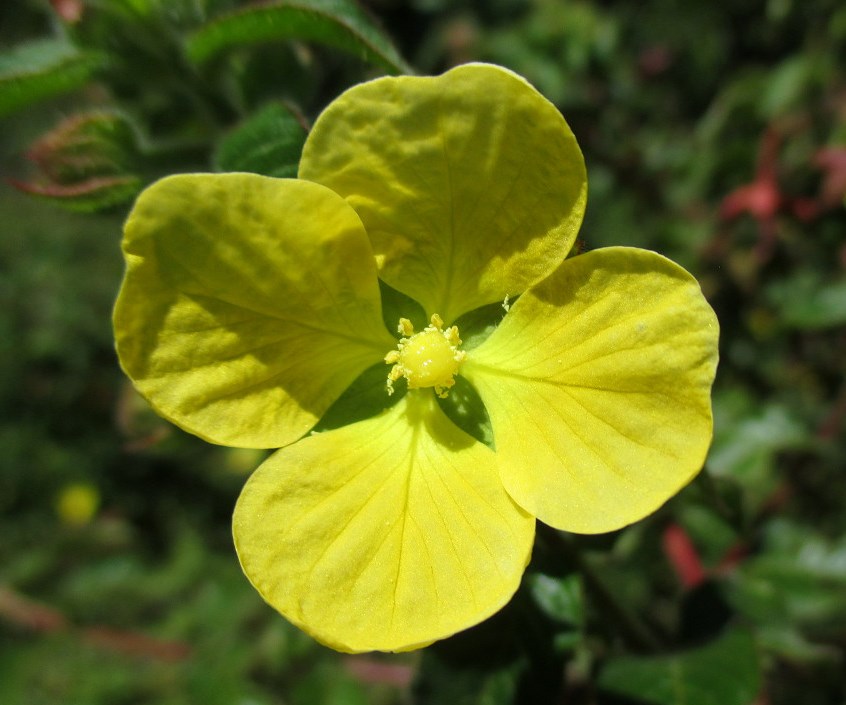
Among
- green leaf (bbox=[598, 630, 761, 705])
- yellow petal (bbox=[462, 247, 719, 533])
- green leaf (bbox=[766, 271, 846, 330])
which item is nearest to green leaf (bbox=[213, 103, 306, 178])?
yellow petal (bbox=[462, 247, 719, 533])

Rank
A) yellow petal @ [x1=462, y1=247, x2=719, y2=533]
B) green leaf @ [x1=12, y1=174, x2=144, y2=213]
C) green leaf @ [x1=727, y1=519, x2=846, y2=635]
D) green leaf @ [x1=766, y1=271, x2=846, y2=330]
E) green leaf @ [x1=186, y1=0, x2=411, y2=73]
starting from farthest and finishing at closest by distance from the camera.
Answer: green leaf @ [x1=766, y1=271, x2=846, y2=330], green leaf @ [x1=727, y1=519, x2=846, y2=635], green leaf @ [x1=12, y1=174, x2=144, y2=213], green leaf @ [x1=186, y1=0, x2=411, y2=73], yellow petal @ [x1=462, y1=247, x2=719, y2=533]

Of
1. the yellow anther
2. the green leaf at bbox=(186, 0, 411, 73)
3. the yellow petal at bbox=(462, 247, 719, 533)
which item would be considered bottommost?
the yellow anther

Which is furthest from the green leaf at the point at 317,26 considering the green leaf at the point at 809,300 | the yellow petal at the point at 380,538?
the green leaf at the point at 809,300

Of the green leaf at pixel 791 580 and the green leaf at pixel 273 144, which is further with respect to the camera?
the green leaf at pixel 791 580

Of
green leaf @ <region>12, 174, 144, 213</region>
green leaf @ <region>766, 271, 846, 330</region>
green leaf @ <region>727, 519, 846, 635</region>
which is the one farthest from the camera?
green leaf @ <region>766, 271, 846, 330</region>

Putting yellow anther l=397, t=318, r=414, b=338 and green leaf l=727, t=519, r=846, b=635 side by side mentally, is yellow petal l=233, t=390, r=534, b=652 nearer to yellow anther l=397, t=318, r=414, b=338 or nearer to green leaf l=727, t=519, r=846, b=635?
yellow anther l=397, t=318, r=414, b=338

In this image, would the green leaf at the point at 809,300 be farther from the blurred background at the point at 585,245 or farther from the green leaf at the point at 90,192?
the green leaf at the point at 90,192

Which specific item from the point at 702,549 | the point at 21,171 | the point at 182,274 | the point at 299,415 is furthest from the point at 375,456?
the point at 21,171
